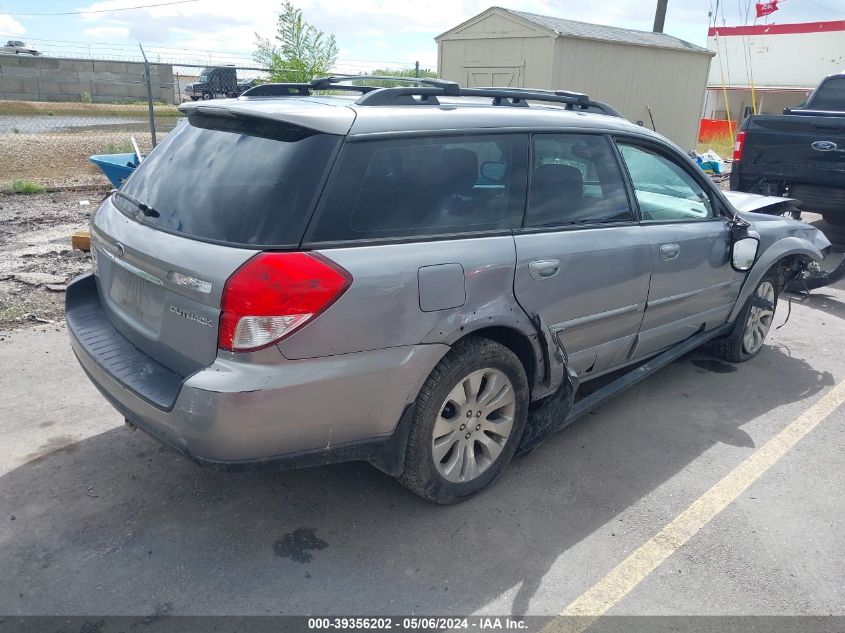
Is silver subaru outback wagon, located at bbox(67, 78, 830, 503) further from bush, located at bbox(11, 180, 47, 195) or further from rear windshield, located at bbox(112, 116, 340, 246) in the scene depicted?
bush, located at bbox(11, 180, 47, 195)

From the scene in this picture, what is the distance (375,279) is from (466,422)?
892mm

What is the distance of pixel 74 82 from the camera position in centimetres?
2517

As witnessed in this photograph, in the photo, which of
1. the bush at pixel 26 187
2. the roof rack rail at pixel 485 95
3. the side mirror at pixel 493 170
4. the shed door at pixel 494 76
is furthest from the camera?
the shed door at pixel 494 76

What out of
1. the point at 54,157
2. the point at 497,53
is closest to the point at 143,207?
the point at 54,157

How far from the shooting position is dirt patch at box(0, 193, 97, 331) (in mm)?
5488

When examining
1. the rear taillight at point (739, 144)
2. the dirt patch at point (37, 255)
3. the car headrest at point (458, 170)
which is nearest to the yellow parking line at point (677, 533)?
the car headrest at point (458, 170)

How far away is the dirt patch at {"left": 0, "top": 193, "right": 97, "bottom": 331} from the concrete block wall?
1607cm

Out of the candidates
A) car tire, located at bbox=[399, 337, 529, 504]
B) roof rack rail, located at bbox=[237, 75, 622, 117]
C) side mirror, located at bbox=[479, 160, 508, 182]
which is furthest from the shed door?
car tire, located at bbox=[399, 337, 529, 504]

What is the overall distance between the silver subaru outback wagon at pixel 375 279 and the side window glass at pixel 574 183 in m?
0.01

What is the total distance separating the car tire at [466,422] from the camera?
9.66 ft

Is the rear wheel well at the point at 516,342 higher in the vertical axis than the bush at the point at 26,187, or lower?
higher

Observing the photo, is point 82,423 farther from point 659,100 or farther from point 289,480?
point 659,100

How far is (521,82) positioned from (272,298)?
12.5 meters

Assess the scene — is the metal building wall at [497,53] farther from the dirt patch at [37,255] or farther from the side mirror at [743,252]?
the side mirror at [743,252]
